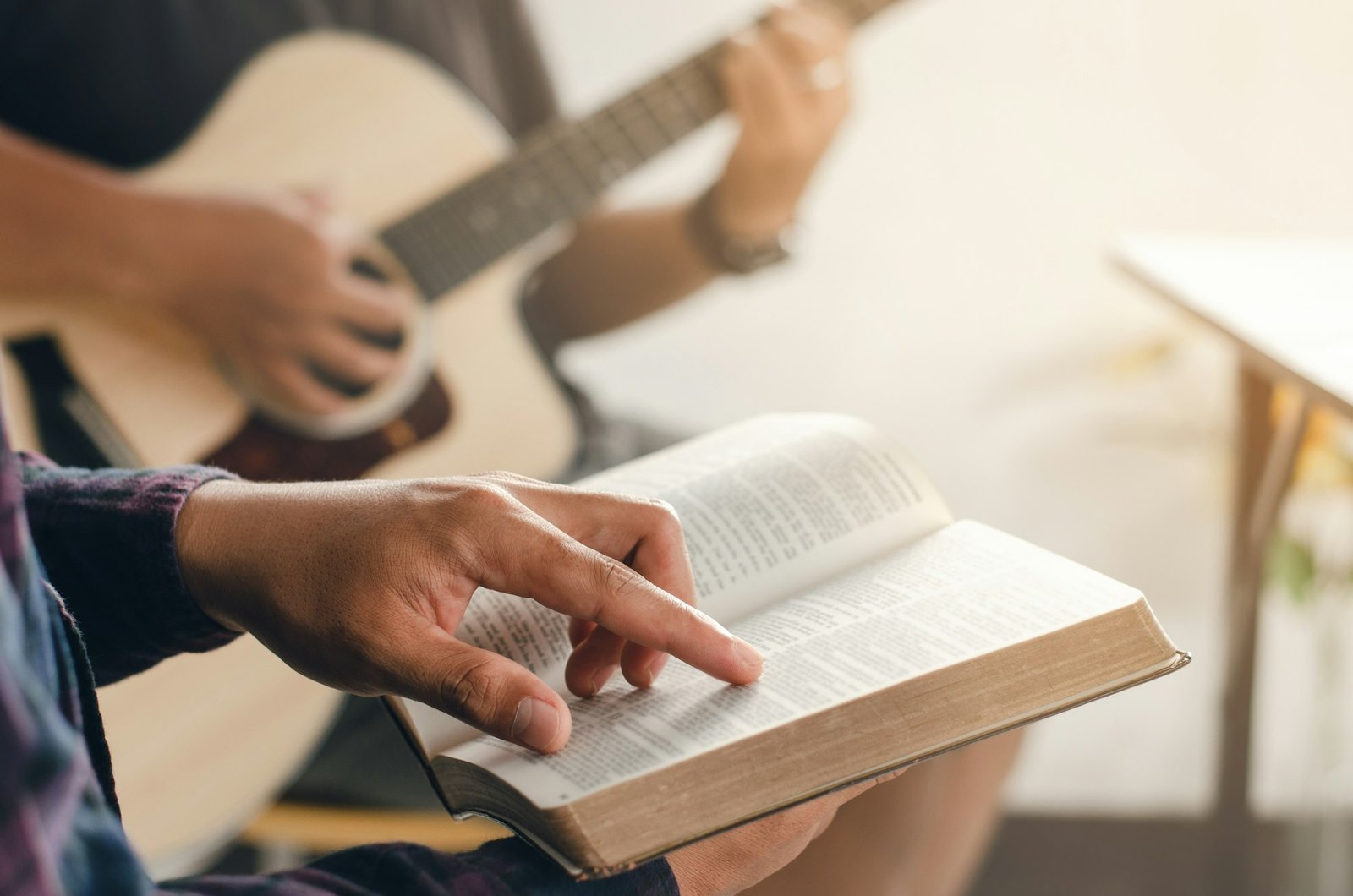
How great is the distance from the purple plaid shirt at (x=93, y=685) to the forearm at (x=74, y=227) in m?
0.49

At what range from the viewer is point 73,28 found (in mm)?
1104

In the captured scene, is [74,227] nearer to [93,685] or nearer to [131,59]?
[131,59]

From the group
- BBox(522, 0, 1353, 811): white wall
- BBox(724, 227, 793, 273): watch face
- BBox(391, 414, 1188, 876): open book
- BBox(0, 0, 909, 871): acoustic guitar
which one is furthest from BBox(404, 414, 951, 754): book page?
BBox(522, 0, 1353, 811): white wall

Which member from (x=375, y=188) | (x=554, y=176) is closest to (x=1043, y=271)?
(x=554, y=176)

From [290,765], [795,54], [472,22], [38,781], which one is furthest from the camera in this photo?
[472,22]

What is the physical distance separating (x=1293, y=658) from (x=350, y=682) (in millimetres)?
1444

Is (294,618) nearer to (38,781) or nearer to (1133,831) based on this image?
(38,781)

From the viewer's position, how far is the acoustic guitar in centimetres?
100

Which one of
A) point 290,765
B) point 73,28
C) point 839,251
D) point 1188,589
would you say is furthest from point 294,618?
point 1188,589

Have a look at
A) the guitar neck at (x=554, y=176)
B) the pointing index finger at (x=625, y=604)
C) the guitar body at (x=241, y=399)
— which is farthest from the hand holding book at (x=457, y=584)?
the guitar neck at (x=554, y=176)

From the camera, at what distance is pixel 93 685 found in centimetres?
44

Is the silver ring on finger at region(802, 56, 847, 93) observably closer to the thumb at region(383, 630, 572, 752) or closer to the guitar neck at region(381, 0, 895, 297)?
the guitar neck at region(381, 0, 895, 297)

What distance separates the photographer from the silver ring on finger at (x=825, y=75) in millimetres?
1218

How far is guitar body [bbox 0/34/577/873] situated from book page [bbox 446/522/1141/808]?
64 centimetres
